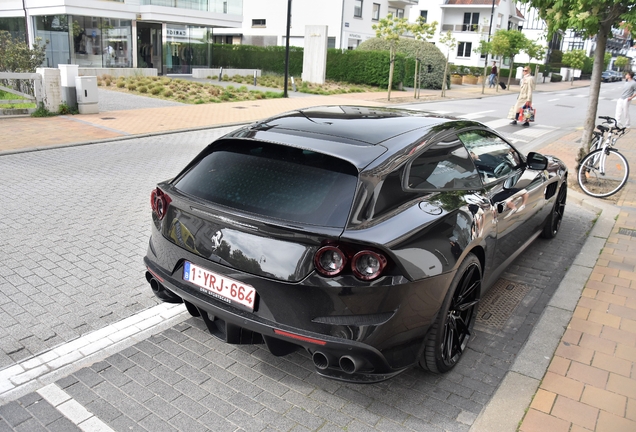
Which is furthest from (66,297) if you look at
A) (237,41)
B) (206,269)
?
(237,41)

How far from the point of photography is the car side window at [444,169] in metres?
3.45

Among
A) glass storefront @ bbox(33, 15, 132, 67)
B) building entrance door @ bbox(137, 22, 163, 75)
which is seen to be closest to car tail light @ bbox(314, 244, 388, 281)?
glass storefront @ bbox(33, 15, 132, 67)

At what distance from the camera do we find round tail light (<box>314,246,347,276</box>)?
2797 millimetres

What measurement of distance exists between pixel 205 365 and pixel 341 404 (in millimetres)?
934

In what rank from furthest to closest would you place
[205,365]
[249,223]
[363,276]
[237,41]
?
[237,41], [205,365], [249,223], [363,276]

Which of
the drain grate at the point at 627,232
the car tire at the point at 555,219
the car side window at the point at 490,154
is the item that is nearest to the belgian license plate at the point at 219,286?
the car side window at the point at 490,154

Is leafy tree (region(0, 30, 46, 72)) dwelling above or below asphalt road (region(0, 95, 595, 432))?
above

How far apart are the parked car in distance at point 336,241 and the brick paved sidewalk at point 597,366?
24.6 inches

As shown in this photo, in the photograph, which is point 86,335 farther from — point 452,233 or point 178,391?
point 452,233

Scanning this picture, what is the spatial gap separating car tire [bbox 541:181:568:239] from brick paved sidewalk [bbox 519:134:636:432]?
28.3 inches

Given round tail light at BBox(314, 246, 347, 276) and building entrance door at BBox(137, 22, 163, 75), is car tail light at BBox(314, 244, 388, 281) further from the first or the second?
building entrance door at BBox(137, 22, 163, 75)

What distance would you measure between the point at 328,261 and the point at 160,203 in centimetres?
138

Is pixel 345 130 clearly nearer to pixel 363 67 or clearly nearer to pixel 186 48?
pixel 363 67

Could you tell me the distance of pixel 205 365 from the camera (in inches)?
139
